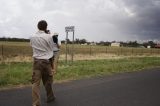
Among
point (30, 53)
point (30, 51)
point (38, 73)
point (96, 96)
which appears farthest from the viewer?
point (30, 51)

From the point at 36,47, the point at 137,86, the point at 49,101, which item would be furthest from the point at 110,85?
the point at 36,47

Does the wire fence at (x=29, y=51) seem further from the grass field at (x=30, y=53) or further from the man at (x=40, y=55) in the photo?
the man at (x=40, y=55)

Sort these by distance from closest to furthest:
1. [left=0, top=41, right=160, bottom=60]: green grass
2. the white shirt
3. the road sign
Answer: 1. the white shirt
2. the road sign
3. [left=0, top=41, right=160, bottom=60]: green grass

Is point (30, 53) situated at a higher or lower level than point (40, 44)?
lower

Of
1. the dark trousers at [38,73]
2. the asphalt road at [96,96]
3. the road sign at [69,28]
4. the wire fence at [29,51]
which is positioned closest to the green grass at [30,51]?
the wire fence at [29,51]

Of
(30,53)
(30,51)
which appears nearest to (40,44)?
(30,53)

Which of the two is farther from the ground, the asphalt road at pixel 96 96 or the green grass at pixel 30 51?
the asphalt road at pixel 96 96

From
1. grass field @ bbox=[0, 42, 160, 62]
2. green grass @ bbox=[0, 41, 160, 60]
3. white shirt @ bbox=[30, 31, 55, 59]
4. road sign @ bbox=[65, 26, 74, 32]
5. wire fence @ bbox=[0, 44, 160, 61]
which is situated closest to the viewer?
white shirt @ bbox=[30, 31, 55, 59]

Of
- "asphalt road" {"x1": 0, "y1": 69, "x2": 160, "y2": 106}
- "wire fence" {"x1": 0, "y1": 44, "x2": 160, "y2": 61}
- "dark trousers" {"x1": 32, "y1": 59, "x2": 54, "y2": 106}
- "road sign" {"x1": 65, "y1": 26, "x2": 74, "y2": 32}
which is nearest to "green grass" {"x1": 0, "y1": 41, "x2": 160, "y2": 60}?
"wire fence" {"x1": 0, "y1": 44, "x2": 160, "y2": 61}

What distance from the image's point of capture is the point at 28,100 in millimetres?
8711

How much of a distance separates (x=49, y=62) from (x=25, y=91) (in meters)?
2.61

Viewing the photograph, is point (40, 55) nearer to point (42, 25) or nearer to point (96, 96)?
point (42, 25)

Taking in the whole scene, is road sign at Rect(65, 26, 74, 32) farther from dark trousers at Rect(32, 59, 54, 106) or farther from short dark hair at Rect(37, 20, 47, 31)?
short dark hair at Rect(37, 20, 47, 31)

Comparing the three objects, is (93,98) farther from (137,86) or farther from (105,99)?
(137,86)
